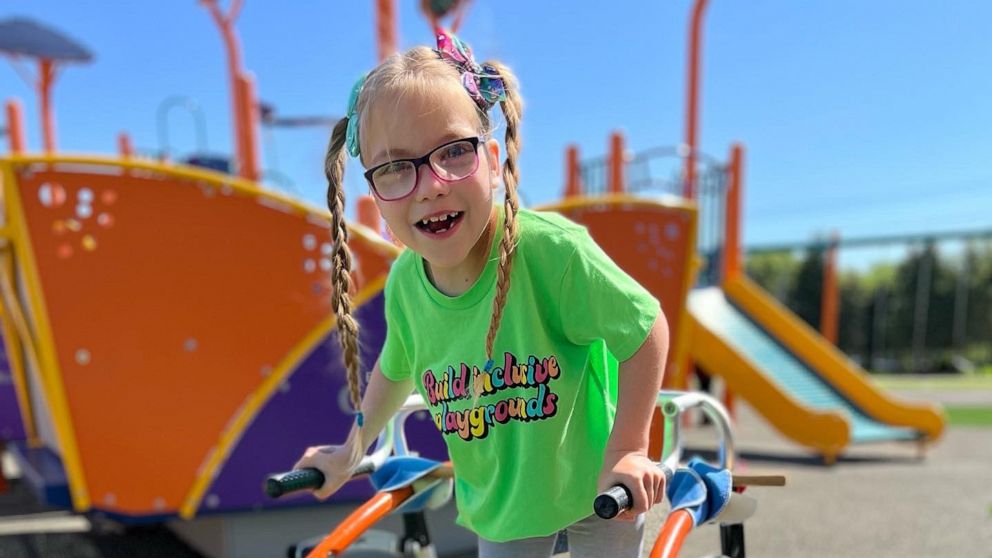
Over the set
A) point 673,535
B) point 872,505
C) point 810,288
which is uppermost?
point 673,535

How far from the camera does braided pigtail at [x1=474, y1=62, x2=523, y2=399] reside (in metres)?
1.14

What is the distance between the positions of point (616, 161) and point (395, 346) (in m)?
6.42

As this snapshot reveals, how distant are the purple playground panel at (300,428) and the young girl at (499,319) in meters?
1.99

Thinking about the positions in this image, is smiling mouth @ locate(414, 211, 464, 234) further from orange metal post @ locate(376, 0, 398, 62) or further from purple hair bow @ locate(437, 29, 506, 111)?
orange metal post @ locate(376, 0, 398, 62)

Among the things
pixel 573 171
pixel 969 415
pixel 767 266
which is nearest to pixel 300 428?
pixel 573 171

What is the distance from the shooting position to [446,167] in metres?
1.14

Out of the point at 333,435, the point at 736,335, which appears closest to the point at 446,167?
the point at 333,435

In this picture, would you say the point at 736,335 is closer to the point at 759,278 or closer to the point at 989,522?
the point at 989,522

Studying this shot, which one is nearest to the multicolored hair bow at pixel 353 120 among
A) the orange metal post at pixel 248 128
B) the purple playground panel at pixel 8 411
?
the orange metal post at pixel 248 128

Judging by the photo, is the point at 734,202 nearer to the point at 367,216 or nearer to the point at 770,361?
the point at 770,361

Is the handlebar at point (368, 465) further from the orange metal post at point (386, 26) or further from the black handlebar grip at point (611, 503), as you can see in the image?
the orange metal post at point (386, 26)

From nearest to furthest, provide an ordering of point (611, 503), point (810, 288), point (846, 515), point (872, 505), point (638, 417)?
point (611, 503)
point (638, 417)
point (846, 515)
point (872, 505)
point (810, 288)

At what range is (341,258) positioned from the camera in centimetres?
130

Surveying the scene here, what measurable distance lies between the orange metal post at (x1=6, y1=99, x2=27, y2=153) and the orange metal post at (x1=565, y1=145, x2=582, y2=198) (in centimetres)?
535
